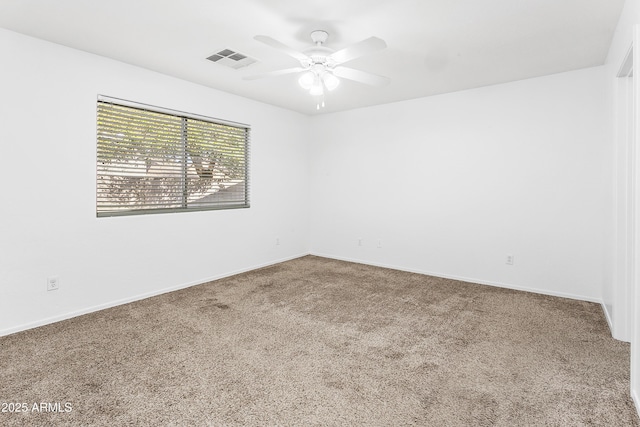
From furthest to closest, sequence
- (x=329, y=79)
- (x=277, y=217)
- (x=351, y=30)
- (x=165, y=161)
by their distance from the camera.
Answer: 1. (x=277, y=217)
2. (x=165, y=161)
3. (x=329, y=79)
4. (x=351, y=30)

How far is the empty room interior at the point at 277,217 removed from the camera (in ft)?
6.69

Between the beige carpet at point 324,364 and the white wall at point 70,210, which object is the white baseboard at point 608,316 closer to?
the beige carpet at point 324,364

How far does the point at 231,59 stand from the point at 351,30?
1.26 m

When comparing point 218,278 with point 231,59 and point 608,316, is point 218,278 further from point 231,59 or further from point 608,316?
point 608,316

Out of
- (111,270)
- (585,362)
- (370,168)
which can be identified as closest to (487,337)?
(585,362)

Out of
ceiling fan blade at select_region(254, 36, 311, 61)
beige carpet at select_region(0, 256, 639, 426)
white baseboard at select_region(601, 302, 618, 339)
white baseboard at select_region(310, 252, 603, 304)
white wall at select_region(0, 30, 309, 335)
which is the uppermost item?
ceiling fan blade at select_region(254, 36, 311, 61)

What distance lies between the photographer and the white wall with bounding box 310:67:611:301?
3650 mm

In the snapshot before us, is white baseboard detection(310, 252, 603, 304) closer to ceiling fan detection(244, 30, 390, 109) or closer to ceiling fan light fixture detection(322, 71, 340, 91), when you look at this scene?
ceiling fan detection(244, 30, 390, 109)

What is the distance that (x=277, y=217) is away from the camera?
5402 mm

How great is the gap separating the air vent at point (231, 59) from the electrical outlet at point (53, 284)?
8.04ft

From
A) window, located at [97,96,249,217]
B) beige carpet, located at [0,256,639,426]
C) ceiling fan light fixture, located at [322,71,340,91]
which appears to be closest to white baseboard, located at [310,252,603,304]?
beige carpet, located at [0,256,639,426]

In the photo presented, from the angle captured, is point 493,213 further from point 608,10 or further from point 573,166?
point 608,10

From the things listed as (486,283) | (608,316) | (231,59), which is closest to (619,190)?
(608,316)

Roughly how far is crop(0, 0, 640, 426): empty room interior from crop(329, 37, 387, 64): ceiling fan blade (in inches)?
0.6
